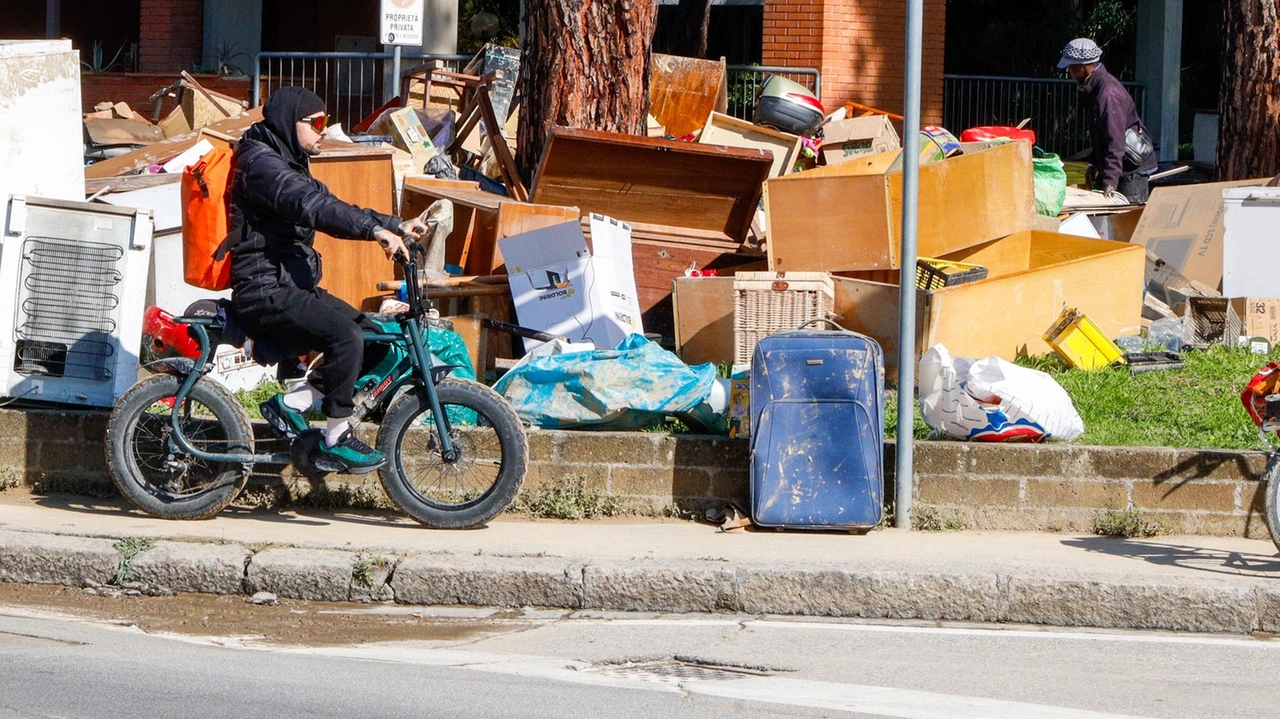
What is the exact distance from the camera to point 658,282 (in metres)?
9.67

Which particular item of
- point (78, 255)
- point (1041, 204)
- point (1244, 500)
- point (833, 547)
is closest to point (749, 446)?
point (833, 547)

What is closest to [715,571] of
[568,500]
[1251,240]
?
[568,500]

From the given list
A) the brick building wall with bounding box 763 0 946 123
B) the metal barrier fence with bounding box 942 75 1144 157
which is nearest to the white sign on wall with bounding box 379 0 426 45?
the brick building wall with bounding box 763 0 946 123

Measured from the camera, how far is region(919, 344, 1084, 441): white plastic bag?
6957 mm

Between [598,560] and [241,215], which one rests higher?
[241,215]

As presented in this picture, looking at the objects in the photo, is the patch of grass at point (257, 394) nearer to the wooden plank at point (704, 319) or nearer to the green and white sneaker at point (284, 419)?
the green and white sneaker at point (284, 419)

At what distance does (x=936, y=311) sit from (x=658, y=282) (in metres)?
2.21

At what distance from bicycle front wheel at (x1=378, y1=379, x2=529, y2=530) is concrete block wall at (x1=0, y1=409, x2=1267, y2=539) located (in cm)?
47

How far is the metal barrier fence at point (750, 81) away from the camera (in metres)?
15.4

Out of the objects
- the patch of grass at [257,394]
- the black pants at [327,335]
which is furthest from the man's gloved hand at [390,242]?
the patch of grass at [257,394]

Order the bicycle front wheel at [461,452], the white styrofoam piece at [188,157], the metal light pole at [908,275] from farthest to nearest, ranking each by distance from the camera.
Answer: the white styrofoam piece at [188,157] < the metal light pole at [908,275] < the bicycle front wheel at [461,452]

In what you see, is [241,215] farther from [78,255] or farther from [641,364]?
[641,364]

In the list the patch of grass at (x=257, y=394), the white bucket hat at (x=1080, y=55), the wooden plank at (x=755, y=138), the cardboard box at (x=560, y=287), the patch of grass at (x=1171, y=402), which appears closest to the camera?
the patch of grass at (x=1171, y=402)

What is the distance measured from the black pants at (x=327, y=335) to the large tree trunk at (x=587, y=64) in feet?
12.7
